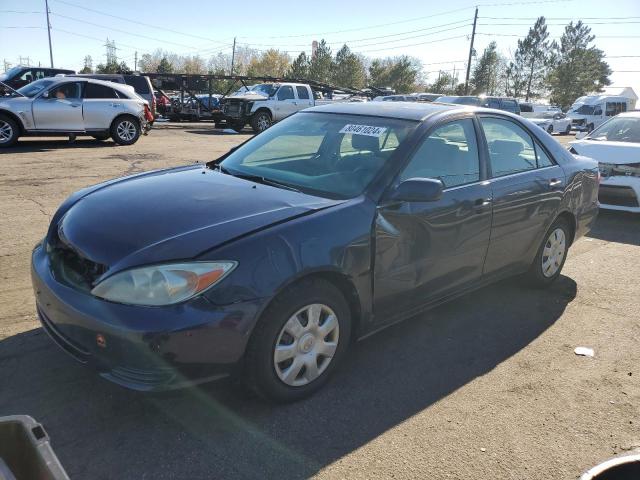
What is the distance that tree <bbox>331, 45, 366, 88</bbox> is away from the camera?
67.1 metres

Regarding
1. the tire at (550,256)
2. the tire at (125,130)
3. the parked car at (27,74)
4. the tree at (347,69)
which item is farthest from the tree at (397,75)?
the tire at (550,256)

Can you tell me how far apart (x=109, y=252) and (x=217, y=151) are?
11.5 metres

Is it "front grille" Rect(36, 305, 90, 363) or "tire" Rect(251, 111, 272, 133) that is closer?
"front grille" Rect(36, 305, 90, 363)

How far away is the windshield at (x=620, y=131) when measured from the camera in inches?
343

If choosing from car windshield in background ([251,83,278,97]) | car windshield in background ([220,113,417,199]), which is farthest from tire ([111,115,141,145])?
car windshield in background ([220,113,417,199])

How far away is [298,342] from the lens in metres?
2.83

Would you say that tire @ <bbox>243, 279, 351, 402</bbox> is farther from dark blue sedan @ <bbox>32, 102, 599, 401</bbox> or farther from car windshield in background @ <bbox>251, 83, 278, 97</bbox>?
car windshield in background @ <bbox>251, 83, 278, 97</bbox>

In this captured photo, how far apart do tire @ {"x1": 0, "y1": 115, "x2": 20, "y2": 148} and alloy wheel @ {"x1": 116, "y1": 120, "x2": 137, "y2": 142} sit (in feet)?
7.86

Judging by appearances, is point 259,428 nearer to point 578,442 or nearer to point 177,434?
point 177,434

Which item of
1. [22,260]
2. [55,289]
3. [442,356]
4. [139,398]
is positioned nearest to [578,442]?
[442,356]

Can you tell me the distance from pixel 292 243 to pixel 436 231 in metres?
1.18

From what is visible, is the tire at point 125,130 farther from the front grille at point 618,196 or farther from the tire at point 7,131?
the front grille at point 618,196

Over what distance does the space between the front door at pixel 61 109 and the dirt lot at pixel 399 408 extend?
958cm

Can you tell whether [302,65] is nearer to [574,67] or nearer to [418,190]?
[574,67]
